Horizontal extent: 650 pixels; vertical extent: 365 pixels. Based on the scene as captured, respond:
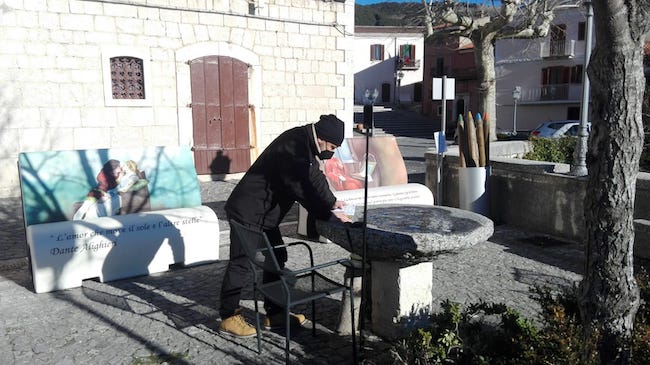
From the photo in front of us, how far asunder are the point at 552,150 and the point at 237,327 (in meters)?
7.92

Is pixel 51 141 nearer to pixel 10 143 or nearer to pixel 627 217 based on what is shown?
pixel 10 143

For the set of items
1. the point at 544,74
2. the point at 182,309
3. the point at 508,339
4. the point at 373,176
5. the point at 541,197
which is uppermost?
the point at 544,74

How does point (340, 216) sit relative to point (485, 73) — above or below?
below

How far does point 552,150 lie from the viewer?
10.0 meters

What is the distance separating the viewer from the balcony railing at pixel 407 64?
5269 cm

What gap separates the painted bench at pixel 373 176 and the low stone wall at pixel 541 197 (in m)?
0.97

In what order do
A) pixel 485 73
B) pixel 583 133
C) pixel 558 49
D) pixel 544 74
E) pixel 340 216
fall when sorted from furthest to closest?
pixel 544 74 < pixel 558 49 < pixel 485 73 < pixel 583 133 < pixel 340 216

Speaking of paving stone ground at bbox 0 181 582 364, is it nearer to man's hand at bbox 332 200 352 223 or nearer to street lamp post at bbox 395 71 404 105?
man's hand at bbox 332 200 352 223

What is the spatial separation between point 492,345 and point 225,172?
9.75 metres

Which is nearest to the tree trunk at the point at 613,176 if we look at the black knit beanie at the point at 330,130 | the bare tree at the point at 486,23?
the black knit beanie at the point at 330,130

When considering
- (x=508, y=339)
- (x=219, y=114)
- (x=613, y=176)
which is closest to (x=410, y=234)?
A: (x=508, y=339)

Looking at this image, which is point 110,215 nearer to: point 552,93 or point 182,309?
point 182,309

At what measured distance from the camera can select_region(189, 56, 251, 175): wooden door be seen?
454 inches

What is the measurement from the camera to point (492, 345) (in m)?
3.02
